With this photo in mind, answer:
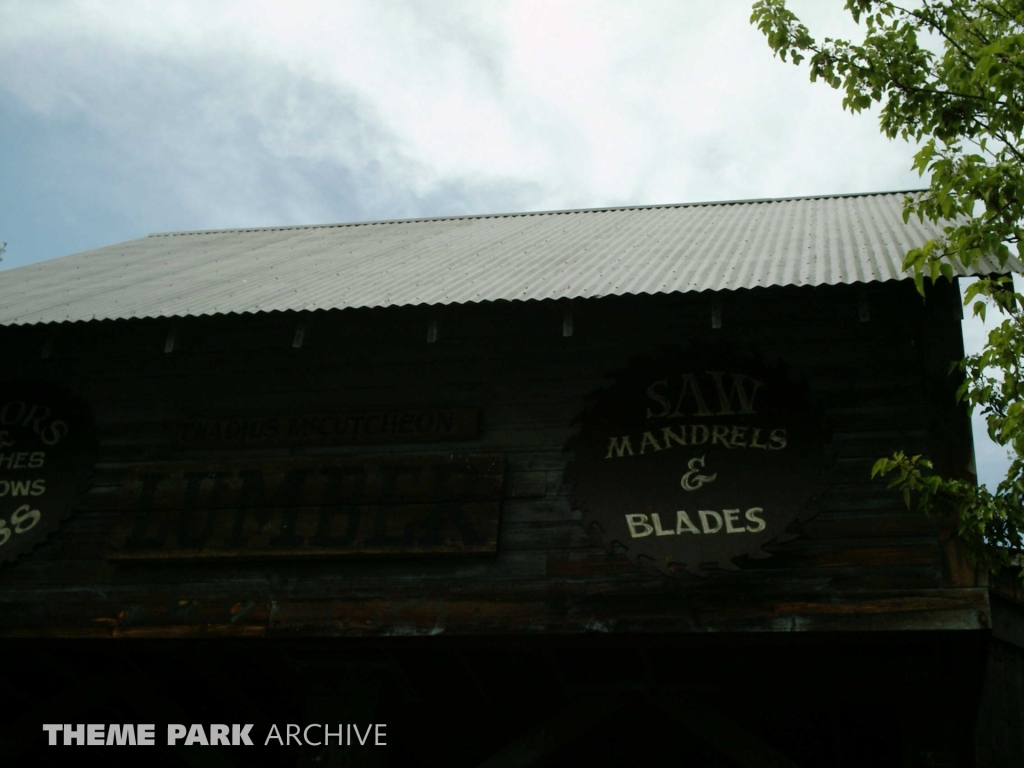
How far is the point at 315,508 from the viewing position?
26.6ft

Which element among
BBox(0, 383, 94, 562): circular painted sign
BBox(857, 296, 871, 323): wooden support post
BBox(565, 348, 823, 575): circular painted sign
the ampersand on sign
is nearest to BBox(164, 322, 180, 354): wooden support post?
BBox(0, 383, 94, 562): circular painted sign

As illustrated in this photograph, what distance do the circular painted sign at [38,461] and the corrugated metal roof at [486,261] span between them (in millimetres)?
769

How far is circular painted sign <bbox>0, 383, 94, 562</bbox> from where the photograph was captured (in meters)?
8.55

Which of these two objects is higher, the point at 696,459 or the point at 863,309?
the point at 863,309

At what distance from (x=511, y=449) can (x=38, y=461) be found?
3.96 m

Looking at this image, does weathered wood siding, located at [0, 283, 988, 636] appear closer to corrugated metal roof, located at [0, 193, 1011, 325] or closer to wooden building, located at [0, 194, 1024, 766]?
wooden building, located at [0, 194, 1024, 766]

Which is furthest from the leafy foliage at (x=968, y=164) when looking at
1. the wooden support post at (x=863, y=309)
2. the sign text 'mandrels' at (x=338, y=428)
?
the sign text 'mandrels' at (x=338, y=428)

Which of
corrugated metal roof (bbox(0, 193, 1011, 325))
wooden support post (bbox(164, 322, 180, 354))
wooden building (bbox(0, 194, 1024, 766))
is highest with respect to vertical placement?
corrugated metal roof (bbox(0, 193, 1011, 325))

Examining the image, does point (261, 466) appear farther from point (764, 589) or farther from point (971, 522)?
point (971, 522)

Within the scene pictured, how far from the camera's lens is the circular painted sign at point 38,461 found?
28.1 feet

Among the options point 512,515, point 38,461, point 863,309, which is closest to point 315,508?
point 512,515

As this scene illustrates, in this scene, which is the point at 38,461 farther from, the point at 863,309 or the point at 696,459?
the point at 863,309

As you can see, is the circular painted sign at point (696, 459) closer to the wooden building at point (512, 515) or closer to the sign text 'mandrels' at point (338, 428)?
the wooden building at point (512, 515)

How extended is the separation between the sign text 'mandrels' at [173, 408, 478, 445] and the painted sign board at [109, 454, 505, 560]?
0.80 feet
